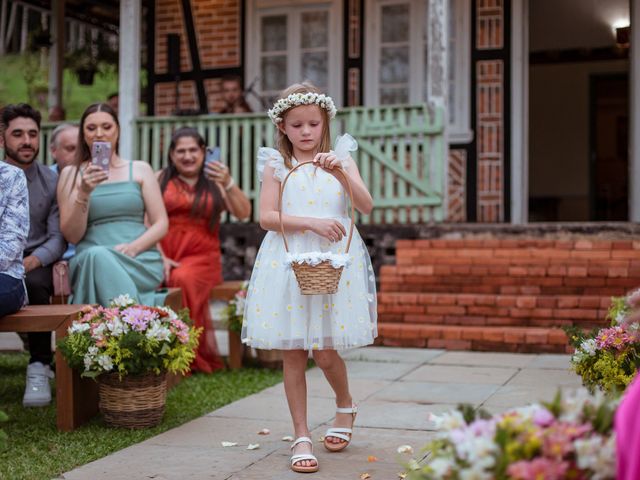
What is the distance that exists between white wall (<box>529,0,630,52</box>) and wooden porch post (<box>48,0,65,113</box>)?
643 cm

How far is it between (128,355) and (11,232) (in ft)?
2.72

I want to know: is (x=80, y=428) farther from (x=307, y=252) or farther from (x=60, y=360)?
(x=307, y=252)

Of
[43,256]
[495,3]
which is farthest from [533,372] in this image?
[495,3]

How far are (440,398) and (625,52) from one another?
34.5 ft

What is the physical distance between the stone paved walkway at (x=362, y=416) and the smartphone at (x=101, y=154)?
4.72ft

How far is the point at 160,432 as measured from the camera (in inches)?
171

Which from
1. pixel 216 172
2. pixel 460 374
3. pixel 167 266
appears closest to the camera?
pixel 460 374

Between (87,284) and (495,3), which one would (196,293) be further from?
(495,3)

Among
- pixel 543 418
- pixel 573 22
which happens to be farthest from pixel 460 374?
pixel 573 22

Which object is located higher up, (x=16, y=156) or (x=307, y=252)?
(x=16, y=156)

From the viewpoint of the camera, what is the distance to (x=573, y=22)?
13117 millimetres

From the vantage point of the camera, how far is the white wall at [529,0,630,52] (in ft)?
40.1

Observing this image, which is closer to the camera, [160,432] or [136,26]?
[160,432]

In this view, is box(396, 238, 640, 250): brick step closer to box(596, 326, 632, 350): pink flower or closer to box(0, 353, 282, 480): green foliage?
box(0, 353, 282, 480): green foliage
